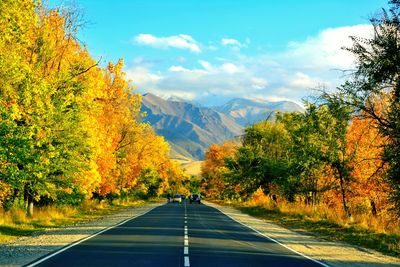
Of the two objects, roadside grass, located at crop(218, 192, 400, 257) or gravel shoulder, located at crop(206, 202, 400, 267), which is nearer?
gravel shoulder, located at crop(206, 202, 400, 267)

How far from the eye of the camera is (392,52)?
50.9ft

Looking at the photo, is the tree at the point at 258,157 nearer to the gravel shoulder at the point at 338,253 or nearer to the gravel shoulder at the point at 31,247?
the gravel shoulder at the point at 338,253

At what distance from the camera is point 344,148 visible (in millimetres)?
28828

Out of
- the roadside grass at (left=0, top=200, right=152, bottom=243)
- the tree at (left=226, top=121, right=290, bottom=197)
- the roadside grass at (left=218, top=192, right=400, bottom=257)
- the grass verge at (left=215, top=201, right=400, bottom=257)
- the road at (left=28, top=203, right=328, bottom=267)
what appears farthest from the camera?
the tree at (left=226, top=121, right=290, bottom=197)

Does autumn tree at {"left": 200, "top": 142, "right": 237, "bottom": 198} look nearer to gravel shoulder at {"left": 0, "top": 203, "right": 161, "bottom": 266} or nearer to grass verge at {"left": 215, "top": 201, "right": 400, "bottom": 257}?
grass verge at {"left": 215, "top": 201, "right": 400, "bottom": 257}

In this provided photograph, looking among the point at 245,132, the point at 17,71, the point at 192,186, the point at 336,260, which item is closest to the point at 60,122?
the point at 17,71

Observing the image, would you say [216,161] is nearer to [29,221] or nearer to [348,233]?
[29,221]

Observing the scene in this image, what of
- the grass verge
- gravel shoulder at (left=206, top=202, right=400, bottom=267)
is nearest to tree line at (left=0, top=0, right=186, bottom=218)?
gravel shoulder at (left=206, top=202, right=400, bottom=267)

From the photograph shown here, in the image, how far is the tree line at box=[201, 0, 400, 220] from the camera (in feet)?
53.3

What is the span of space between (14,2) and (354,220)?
2132cm

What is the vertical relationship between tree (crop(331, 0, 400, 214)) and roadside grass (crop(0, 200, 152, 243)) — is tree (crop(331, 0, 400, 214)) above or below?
above

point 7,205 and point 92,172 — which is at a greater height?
point 92,172

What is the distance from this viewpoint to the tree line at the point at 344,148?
1625cm

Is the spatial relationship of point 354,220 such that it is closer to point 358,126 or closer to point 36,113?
point 358,126
